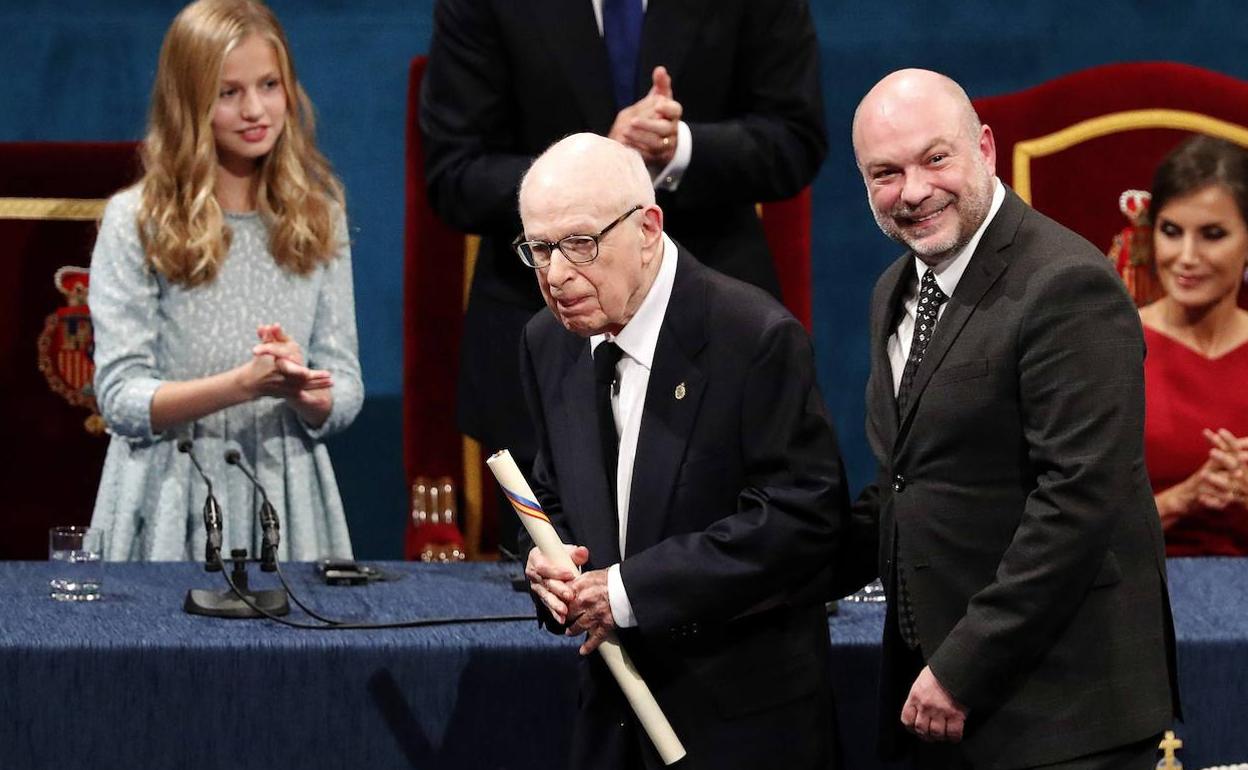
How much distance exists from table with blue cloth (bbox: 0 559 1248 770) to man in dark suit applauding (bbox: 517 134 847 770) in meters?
0.32

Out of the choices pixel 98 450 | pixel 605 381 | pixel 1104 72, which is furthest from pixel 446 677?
pixel 1104 72

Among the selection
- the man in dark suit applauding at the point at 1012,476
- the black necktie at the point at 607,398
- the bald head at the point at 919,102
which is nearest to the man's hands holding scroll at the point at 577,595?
the black necktie at the point at 607,398

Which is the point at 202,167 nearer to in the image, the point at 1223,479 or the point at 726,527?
the point at 726,527

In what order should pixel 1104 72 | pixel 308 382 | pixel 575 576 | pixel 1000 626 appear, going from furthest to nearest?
1. pixel 1104 72
2. pixel 308 382
3. pixel 575 576
4. pixel 1000 626

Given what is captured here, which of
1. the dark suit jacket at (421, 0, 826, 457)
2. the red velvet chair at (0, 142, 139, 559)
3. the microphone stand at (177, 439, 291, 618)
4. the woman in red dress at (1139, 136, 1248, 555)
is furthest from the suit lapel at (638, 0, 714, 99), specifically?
the red velvet chair at (0, 142, 139, 559)

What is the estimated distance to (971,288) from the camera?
221cm

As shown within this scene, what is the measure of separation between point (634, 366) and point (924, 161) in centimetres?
47

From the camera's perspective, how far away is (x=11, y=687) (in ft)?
8.98

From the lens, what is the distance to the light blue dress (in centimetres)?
356

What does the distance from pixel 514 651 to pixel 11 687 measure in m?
0.73

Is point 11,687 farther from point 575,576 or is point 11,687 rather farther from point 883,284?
point 883,284

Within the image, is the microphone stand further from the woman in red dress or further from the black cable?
the woman in red dress

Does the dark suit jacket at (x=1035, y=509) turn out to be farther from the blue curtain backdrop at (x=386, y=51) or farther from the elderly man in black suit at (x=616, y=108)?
the blue curtain backdrop at (x=386, y=51)

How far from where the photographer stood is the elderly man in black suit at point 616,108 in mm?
3311
